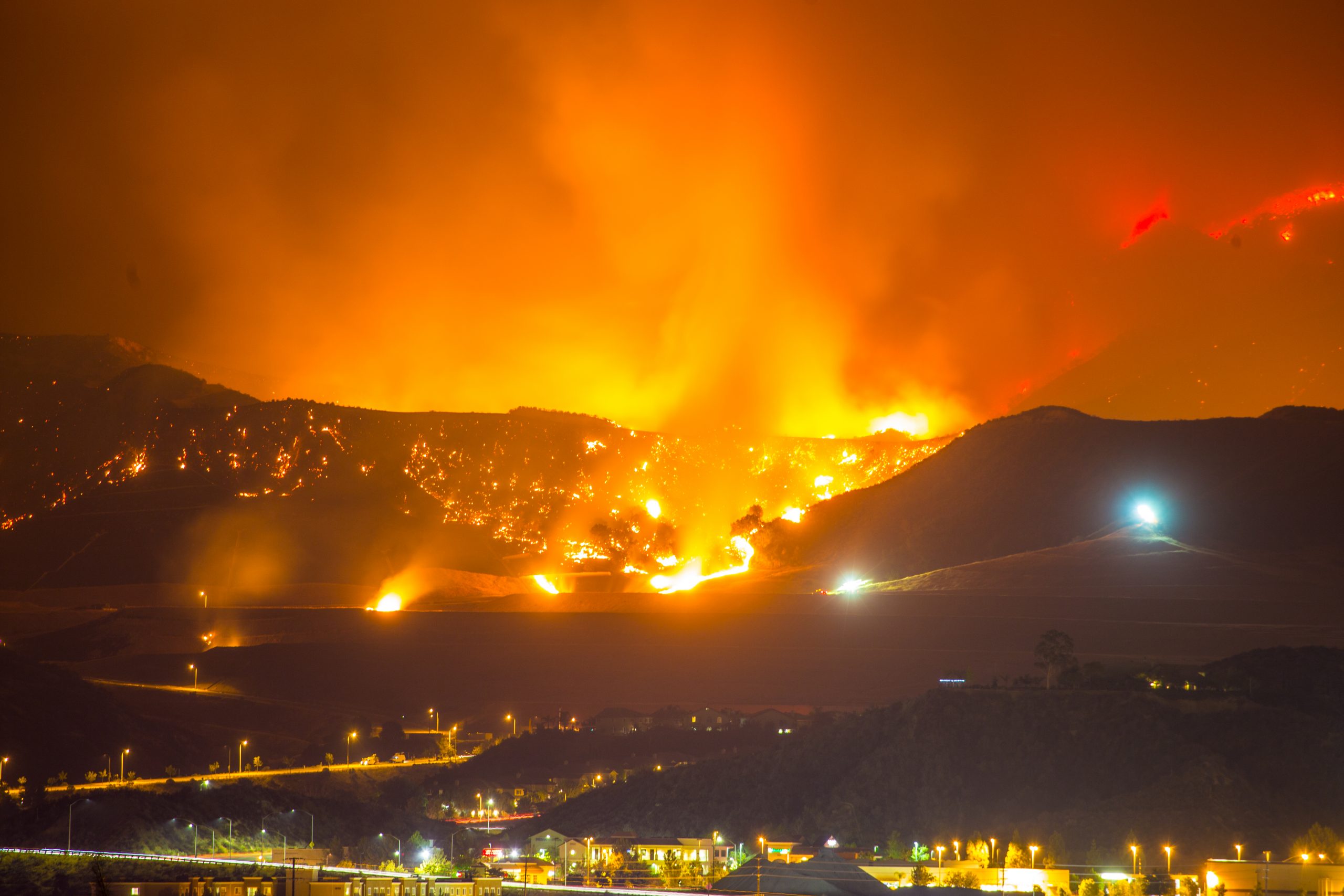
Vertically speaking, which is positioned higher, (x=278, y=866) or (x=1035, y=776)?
(x=1035, y=776)

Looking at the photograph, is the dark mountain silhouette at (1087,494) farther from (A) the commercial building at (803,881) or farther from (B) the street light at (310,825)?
(A) the commercial building at (803,881)

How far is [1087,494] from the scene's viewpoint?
144125mm

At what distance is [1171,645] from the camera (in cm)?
11181

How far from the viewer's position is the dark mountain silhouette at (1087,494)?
436 feet

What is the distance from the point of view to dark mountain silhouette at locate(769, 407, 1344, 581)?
133 m

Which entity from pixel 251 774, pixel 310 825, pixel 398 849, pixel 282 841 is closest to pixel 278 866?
pixel 282 841

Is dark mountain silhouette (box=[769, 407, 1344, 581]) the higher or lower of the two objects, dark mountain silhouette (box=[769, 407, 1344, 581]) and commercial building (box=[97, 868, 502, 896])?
the higher

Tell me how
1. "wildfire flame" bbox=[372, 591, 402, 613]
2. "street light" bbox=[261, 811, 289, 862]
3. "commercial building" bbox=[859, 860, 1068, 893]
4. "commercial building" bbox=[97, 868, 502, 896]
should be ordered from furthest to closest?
"wildfire flame" bbox=[372, 591, 402, 613] → "street light" bbox=[261, 811, 289, 862] → "commercial building" bbox=[859, 860, 1068, 893] → "commercial building" bbox=[97, 868, 502, 896]

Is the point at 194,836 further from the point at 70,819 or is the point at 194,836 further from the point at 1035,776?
the point at 1035,776

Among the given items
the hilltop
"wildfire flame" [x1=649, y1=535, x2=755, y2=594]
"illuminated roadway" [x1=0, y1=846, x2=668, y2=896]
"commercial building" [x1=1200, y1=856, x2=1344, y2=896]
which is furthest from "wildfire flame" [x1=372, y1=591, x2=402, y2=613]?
"commercial building" [x1=1200, y1=856, x2=1344, y2=896]

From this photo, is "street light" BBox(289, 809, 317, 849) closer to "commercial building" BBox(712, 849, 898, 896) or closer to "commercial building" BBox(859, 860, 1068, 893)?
"commercial building" BBox(712, 849, 898, 896)

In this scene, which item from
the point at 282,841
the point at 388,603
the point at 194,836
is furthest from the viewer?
the point at 388,603

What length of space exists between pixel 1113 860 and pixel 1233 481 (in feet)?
251

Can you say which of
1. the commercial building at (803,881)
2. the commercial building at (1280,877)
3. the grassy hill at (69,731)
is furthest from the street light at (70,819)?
the commercial building at (1280,877)
